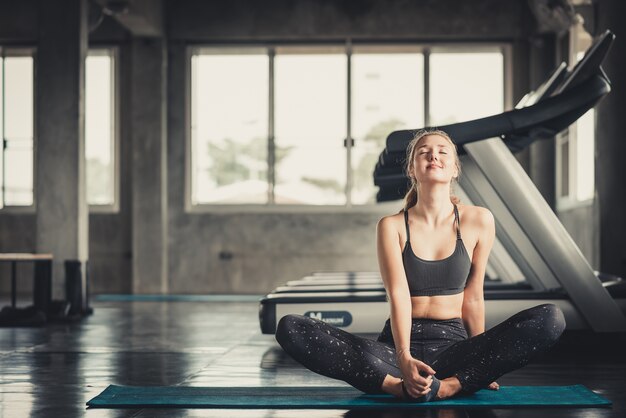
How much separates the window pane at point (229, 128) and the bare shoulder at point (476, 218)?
909cm

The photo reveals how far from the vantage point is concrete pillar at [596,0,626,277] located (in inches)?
299

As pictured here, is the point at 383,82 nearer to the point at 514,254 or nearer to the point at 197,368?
the point at 514,254

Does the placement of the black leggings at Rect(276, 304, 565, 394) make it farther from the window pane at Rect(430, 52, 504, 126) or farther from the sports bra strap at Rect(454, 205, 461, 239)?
the window pane at Rect(430, 52, 504, 126)

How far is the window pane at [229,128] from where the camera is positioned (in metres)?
12.2

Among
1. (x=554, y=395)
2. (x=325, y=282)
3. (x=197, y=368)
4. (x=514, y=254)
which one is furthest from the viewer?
(x=325, y=282)

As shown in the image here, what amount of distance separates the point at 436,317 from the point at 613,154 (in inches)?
205

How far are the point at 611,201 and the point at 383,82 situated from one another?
494cm

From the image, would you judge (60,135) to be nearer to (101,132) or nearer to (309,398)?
(101,132)

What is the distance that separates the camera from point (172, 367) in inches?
177

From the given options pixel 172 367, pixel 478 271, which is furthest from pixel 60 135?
pixel 478 271

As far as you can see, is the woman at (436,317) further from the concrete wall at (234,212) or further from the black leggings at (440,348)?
the concrete wall at (234,212)

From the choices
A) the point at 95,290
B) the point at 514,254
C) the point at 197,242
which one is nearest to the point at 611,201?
the point at 514,254

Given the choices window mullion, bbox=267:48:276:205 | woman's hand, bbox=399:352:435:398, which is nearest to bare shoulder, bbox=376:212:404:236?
woman's hand, bbox=399:352:435:398

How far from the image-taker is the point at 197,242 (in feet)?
40.1
